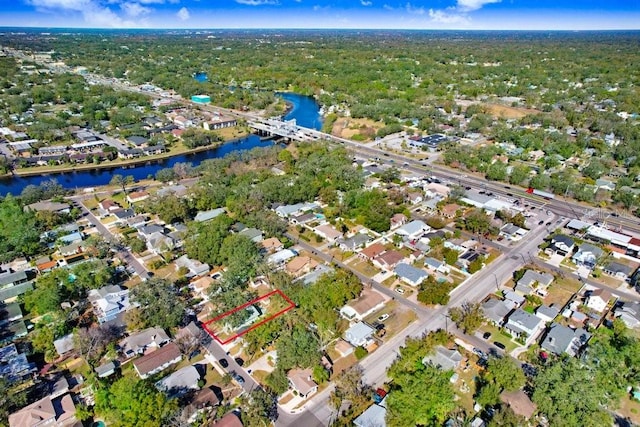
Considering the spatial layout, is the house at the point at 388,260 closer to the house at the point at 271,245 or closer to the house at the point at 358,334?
the house at the point at 358,334

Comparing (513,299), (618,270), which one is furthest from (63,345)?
(618,270)

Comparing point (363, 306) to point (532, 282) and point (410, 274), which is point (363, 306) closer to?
point (410, 274)

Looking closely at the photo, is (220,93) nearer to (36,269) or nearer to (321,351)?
(36,269)

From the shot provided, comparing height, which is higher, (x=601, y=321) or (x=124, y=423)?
(x=124, y=423)

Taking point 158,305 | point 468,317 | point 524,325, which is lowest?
point 524,325

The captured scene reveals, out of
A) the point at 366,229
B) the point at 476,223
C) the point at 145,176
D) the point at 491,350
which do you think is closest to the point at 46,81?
the point at 145,176

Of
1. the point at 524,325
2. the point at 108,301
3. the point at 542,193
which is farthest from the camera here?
the point at 542,193
